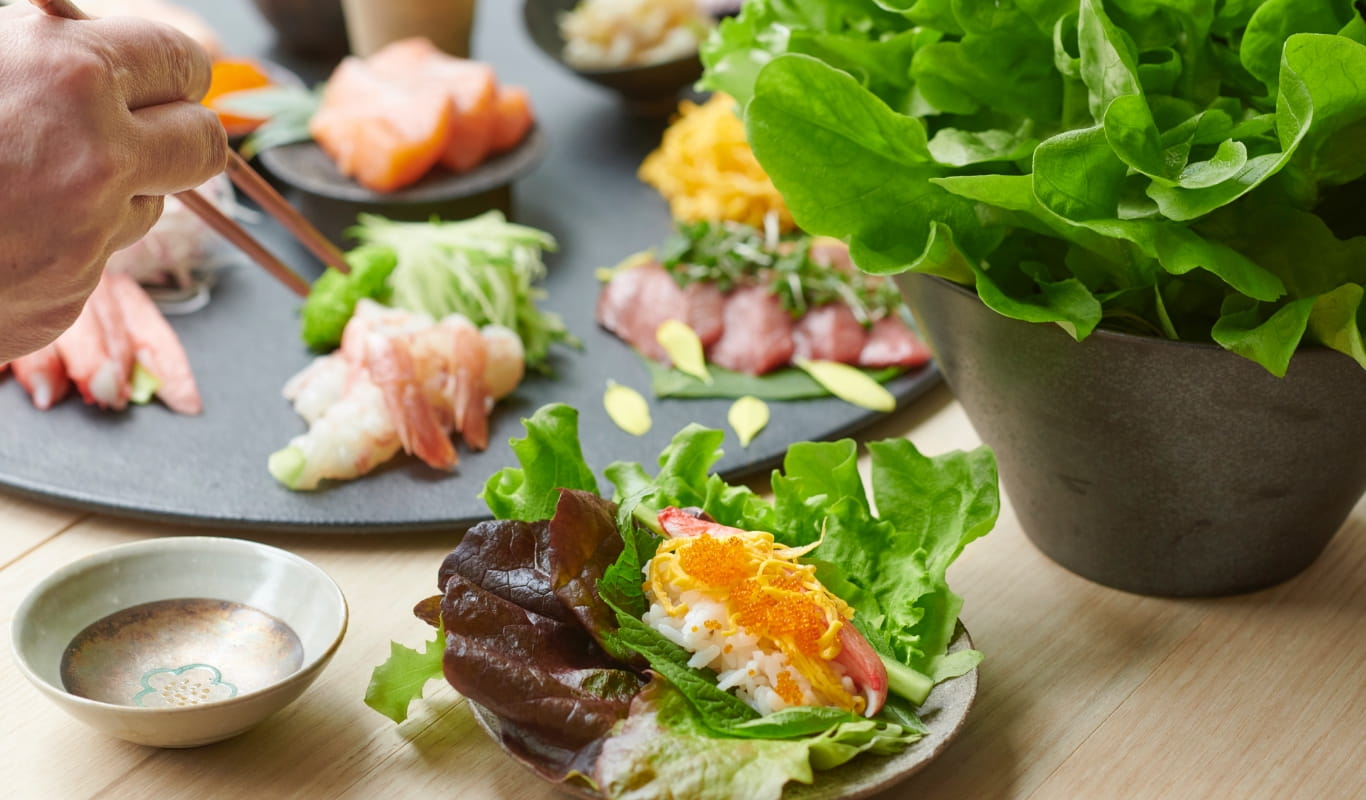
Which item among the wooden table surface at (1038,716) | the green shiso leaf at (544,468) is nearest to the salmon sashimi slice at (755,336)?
the wooden table surface at (1038,716)

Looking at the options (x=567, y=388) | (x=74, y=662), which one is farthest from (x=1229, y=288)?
(x=74, y=662)

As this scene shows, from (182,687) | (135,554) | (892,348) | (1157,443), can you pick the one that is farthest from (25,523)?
(1157,443)

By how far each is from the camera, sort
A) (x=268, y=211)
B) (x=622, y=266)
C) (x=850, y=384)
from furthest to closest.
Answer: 1. (x=622, y=266)
2. (x=850, y=384)
3. (x=268, y=211)

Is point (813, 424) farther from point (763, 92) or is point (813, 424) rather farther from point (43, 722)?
point (43, 722)

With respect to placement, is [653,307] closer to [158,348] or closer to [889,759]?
[158,348]

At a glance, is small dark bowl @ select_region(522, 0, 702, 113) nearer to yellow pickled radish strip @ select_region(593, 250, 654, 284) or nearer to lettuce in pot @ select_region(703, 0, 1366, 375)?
yellow pickled radish strip @ select_region(593, 250, 654, 284)

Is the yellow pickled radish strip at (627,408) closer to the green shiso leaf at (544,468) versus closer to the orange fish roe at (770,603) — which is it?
the green shiso leaf at (544,468)
